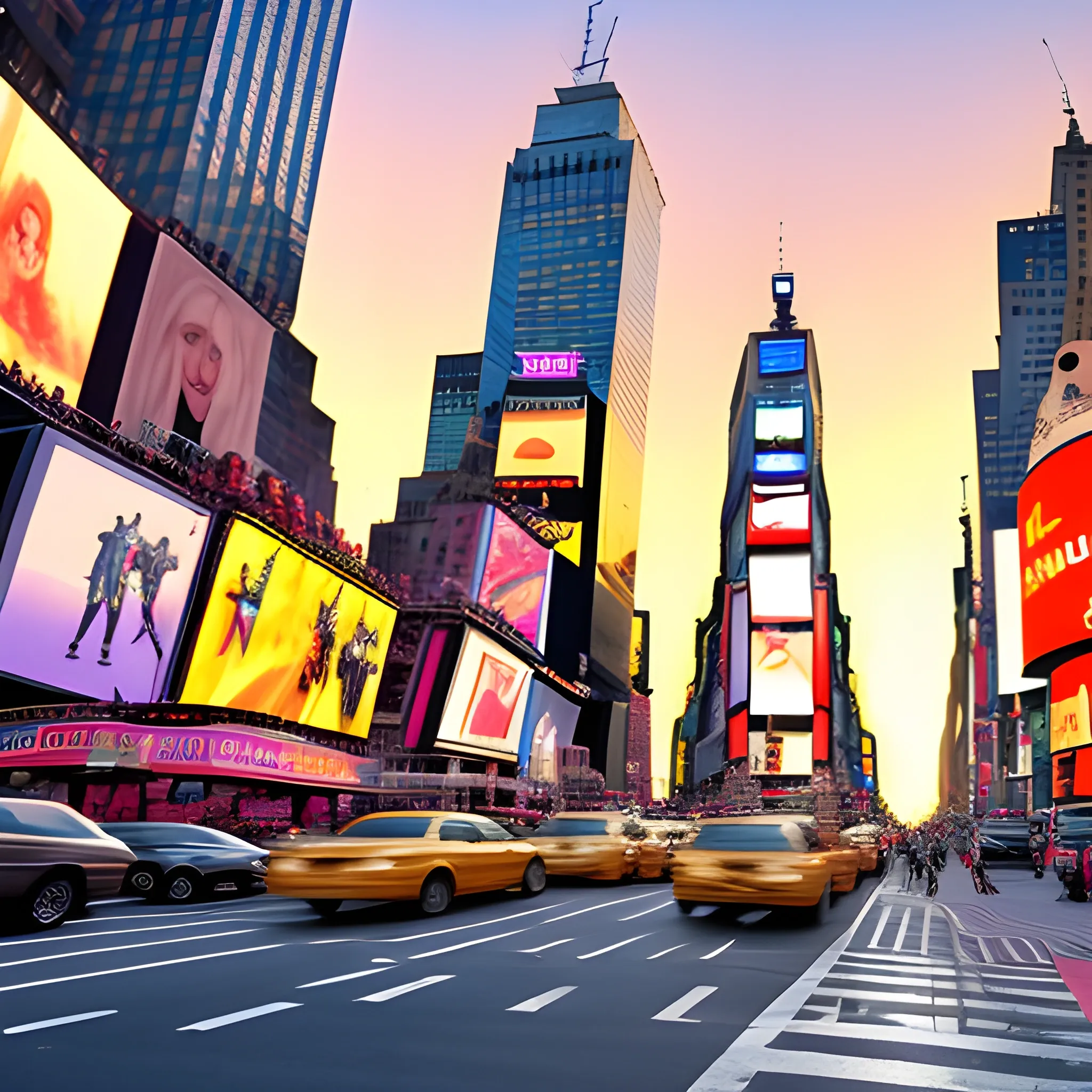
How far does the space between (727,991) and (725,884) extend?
5589 mm

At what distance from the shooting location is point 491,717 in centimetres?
8150

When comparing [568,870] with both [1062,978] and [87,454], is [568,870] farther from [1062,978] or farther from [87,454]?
[87,454]

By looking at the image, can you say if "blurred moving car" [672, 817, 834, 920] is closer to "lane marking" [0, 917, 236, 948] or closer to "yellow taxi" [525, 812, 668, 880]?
"yellow taxi" [525, 812, 668, 880]

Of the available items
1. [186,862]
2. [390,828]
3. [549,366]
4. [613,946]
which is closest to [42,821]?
[186,862]

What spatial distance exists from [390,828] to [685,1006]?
22.8 ft

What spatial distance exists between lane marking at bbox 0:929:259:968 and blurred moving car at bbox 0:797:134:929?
5.34 feet

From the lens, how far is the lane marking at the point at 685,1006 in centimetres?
722

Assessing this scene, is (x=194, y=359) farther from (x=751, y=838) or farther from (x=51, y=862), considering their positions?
(x=751, y=838)

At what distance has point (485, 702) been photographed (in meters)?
79.1

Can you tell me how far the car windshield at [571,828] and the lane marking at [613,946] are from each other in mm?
7445

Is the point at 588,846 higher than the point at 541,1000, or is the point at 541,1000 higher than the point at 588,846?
the point at 588,846

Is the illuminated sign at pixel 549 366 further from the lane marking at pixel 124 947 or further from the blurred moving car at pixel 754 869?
the lane marking at pixel 124 947

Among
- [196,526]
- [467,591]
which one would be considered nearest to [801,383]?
[467,591]

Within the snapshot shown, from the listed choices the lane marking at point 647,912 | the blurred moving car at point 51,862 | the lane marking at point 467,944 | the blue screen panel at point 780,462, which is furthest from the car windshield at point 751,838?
the blue screen panel at point 780,462
